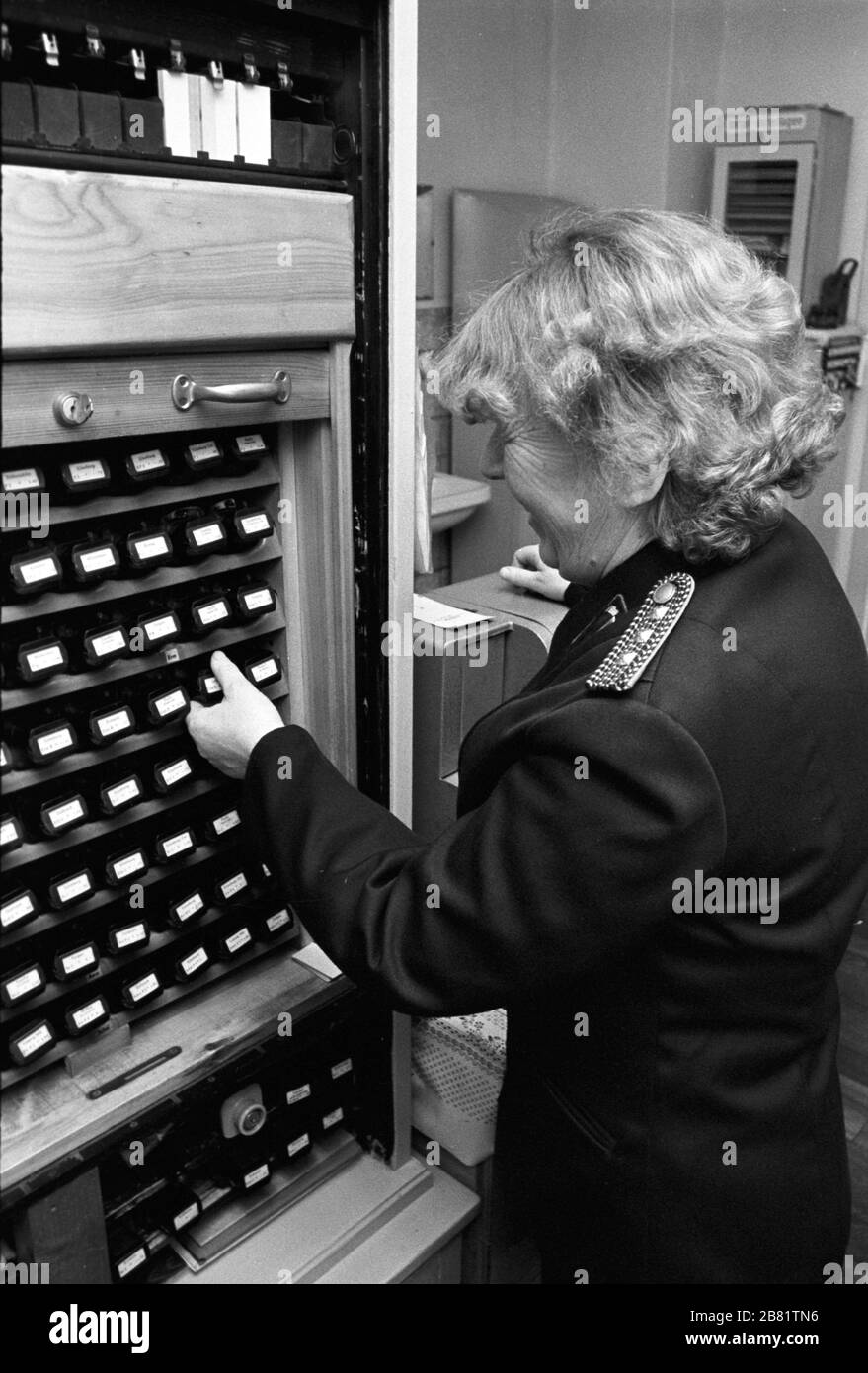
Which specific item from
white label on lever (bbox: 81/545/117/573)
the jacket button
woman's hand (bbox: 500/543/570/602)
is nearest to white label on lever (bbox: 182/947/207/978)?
white label on lever (bbox: 81/545/117/573)

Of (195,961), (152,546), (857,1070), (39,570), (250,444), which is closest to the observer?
(39,570)

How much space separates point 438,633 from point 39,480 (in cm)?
75

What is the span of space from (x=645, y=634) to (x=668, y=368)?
261 millimetres

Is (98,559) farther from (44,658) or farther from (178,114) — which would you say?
(178,114)

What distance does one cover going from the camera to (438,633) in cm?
173

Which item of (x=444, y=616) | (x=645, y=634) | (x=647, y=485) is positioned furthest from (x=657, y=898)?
(x=444, y=616)

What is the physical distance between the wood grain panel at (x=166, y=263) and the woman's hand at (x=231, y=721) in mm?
399

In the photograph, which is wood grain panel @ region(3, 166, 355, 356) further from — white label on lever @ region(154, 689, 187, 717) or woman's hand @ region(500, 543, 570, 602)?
woman's hand @ region(500, 543, 570, 602)

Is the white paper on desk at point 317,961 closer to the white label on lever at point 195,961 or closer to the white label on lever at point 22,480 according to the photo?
the white label on lever at point 195,961

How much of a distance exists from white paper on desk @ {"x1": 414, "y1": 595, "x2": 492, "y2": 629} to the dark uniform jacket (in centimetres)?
47

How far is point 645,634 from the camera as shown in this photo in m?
1.08

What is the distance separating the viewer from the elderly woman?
1038 millimetres
